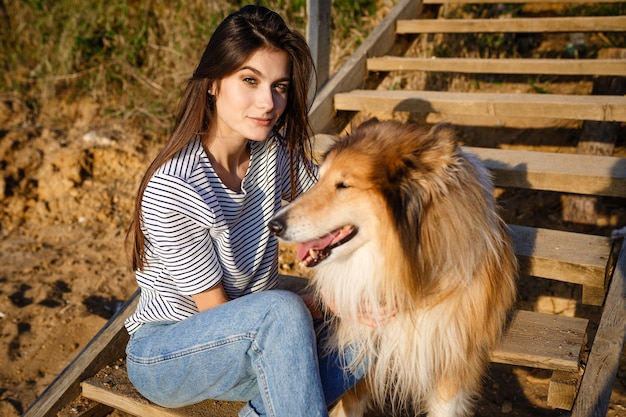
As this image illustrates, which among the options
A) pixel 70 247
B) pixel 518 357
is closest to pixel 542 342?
pixel 518 357

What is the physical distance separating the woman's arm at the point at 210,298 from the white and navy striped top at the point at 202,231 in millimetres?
27

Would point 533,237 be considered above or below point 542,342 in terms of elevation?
above

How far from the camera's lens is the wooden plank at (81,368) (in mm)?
2279

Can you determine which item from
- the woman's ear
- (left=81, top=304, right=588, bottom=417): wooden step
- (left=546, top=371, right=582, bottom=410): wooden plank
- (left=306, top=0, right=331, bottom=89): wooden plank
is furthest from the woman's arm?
(left=306, top=0, right=331, bottom=89): wooden plank

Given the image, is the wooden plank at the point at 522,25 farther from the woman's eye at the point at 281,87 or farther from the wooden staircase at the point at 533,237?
the woman's eye at the point at 281,87

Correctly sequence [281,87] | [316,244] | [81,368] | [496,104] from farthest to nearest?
[496,104] → [81,368] → [281,87] → [316,244]

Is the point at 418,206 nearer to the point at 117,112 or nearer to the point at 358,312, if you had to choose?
the point at 358,312

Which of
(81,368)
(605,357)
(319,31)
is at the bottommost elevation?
(81,368)

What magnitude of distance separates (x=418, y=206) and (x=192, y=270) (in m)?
0.75

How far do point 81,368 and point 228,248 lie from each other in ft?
2.59

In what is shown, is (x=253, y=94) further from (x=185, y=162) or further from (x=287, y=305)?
(x=287, y=305)

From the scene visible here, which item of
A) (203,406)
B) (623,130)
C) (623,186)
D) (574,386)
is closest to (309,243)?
(203,406)

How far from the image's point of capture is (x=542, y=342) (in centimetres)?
209

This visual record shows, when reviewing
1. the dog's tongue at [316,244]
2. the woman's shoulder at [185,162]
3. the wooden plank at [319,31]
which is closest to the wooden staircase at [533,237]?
the wooden plank at [319,31]
